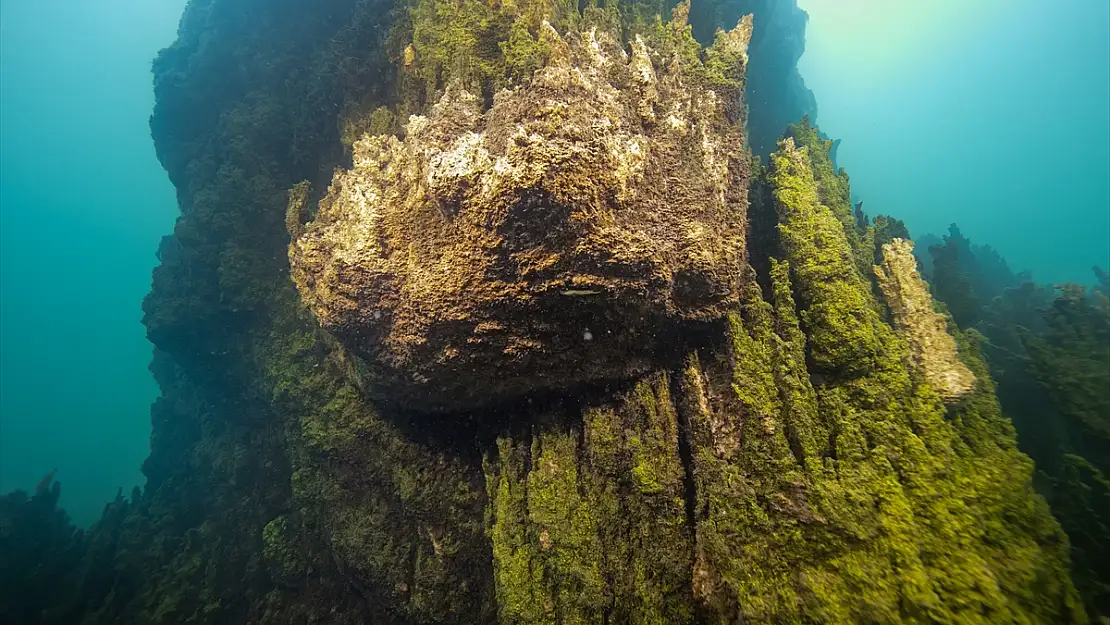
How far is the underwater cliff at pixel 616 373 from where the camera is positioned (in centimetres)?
395

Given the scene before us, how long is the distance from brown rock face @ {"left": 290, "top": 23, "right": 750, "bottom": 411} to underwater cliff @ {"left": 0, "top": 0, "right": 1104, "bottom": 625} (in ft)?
0.12

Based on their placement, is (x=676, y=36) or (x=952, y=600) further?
(x=676, y=36)

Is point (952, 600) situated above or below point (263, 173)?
below

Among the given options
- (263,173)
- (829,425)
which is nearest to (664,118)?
(829,425)

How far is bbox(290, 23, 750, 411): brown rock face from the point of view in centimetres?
412

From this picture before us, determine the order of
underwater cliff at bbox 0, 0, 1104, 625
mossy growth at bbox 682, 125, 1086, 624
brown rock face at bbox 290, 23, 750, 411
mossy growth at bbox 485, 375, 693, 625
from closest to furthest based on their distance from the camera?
mossy growth at bbox 682, 125, 1086, 624
underwater cliff at bbox 0, 0, 1104, 625
brown rock face at bbox 290, 23, 750, 411
mossy growth at bbox 485, 375, 693, 625

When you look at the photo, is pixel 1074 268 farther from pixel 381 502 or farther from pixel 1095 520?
pixel 381 502

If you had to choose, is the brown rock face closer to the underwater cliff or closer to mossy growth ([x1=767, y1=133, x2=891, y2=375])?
the underwater cliff

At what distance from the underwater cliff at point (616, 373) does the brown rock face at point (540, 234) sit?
4 cm

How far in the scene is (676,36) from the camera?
6.43 metres

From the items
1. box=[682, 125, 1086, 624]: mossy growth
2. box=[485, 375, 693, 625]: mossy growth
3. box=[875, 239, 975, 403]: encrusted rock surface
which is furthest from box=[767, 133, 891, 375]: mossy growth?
box=[485, 375, 693, 625]: mossy growth

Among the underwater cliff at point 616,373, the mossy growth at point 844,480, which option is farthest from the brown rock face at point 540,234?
the mossy growth at point 844,480

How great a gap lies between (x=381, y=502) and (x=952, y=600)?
6.80 m

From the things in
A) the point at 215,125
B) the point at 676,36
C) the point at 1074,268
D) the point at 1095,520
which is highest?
the point at 1074,268
